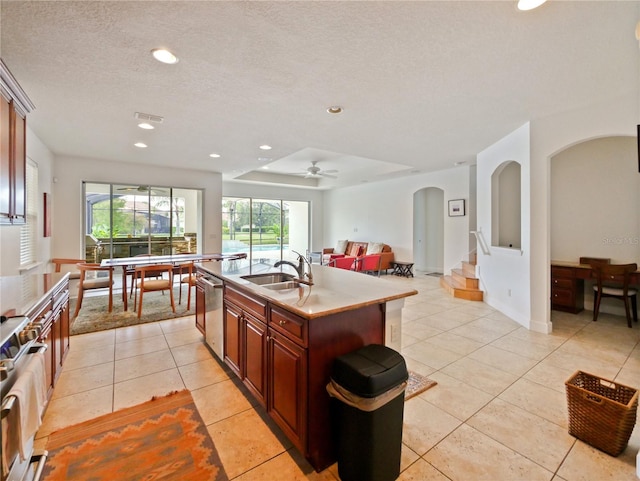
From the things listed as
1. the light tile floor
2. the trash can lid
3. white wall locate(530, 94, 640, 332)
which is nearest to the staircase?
the light tile floor

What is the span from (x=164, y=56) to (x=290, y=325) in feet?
7.56

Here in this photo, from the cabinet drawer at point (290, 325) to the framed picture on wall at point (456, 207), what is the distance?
626cm

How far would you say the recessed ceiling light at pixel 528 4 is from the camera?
5.74 feet

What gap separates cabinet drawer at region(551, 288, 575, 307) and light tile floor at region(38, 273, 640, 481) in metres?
0.33

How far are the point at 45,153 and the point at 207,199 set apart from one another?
299 centimetres

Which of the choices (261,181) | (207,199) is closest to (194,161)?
Answer: (207,199)

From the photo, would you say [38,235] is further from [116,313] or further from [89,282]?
[116,313]

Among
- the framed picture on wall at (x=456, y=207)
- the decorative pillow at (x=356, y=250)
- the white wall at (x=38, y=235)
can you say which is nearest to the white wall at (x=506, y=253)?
the framed picture on wall at (x=456, y=207)

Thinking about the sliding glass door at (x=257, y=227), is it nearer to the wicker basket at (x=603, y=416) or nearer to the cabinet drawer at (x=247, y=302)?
the cabinet drawer at (x=247, y=302)

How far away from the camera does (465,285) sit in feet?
18.2

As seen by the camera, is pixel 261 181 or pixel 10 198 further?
pixel 261 181

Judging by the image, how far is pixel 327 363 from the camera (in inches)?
65.0

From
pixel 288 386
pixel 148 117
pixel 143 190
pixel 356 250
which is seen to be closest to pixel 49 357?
pixel 288 386

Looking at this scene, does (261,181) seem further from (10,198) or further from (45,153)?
(10,198)
